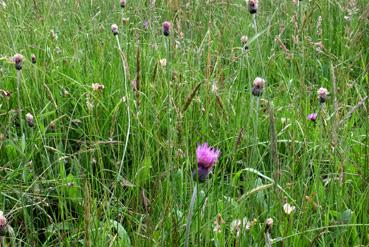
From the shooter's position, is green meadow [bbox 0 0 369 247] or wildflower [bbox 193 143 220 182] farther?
green meadow [bbox 0 0 369 247]

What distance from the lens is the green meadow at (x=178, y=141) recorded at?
1.05m

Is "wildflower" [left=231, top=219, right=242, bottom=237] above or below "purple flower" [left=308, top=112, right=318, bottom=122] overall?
above

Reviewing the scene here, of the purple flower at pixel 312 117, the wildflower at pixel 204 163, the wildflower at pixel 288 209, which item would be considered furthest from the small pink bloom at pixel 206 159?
the purple flower at pixel 312 117

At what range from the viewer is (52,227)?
1.13 metres

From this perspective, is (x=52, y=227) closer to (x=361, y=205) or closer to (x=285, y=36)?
(x=361, y=205)

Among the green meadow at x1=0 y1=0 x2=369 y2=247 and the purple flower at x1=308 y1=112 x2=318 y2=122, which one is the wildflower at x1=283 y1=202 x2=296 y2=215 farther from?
the purple flower at x1=308 y1=112 x2=318 y2=122

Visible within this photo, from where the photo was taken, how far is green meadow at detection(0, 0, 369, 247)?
41.2 inches

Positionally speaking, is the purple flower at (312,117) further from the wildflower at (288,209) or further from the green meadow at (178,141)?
the wildflower at (288,209)

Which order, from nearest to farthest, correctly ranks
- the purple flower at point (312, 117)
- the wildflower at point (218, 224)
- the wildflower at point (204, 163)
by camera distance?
the wildflower at point (204, 163) < the wildflower at point (218, 224) < the purple flower at point (312, 117)

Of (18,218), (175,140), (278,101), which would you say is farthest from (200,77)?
(18,218)

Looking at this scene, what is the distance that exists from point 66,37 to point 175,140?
139 centimetres

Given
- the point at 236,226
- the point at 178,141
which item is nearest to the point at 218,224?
the point at 236,226

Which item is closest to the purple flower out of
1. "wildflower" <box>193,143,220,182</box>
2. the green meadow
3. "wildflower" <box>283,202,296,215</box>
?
the green meadow

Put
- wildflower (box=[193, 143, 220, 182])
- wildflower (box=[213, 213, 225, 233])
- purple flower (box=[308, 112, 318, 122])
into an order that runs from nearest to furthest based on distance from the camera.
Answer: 1. wildflower (box=[193, 143, 220, 182])
2. wildflower (box=[213, 213, 225, 233])
3. purple flower (box=[308, 112, 318, 122])
